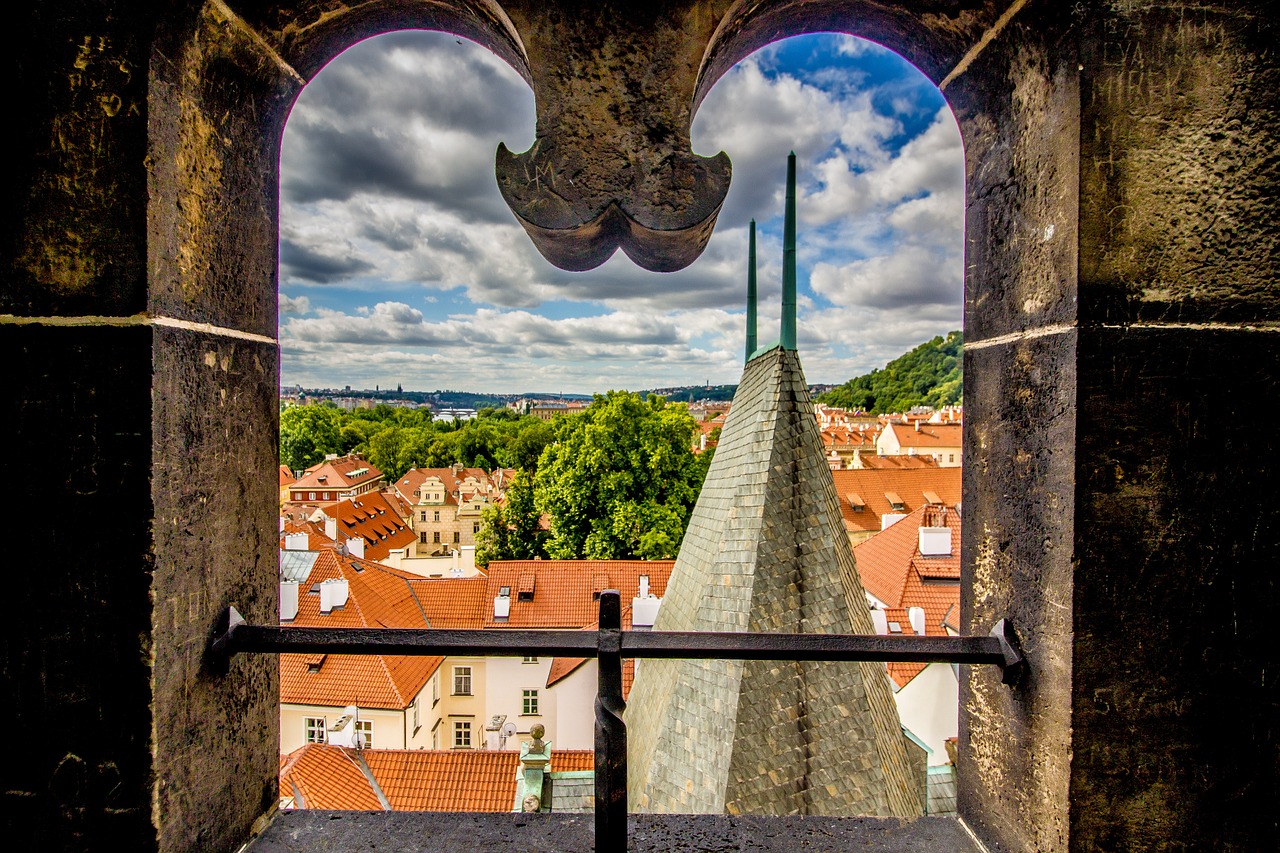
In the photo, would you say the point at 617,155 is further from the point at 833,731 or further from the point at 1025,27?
the point at 833,731

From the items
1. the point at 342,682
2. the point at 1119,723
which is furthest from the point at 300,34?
the point at 342,682

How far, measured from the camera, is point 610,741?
3.47 ft

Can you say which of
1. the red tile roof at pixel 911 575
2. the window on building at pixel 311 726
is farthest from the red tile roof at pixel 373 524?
the red tile roof at pixel 911 575

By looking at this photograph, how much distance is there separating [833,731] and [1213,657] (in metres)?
3.45

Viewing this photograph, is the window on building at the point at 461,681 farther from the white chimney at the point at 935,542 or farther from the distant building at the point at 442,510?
the distant building at the point at 442,510

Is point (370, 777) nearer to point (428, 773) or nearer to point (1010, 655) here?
point (428, 773)

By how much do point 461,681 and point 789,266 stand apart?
54.2 feet

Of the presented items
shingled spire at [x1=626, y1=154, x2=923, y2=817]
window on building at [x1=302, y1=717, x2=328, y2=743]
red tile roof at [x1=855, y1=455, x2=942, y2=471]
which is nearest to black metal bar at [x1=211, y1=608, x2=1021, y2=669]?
shingled spire at [x1=626, y1=154, x2=923, y2=817]

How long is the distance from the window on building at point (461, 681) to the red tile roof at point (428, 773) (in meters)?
6.57

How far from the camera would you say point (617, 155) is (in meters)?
1.24

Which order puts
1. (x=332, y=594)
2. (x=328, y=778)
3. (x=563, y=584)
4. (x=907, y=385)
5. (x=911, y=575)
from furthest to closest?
(x=907, y=385)
(x=563, y=584)
(x=332, y=594)
(x=911, y=575)
(x=328, y=778)

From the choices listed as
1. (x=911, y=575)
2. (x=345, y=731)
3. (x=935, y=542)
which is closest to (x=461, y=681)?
(x=345, y=731)

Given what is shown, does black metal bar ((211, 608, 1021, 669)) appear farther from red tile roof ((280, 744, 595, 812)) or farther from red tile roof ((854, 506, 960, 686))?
red tile roof ((854, 506, 960, 686))

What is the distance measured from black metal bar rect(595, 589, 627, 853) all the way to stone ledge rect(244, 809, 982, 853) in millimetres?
196
